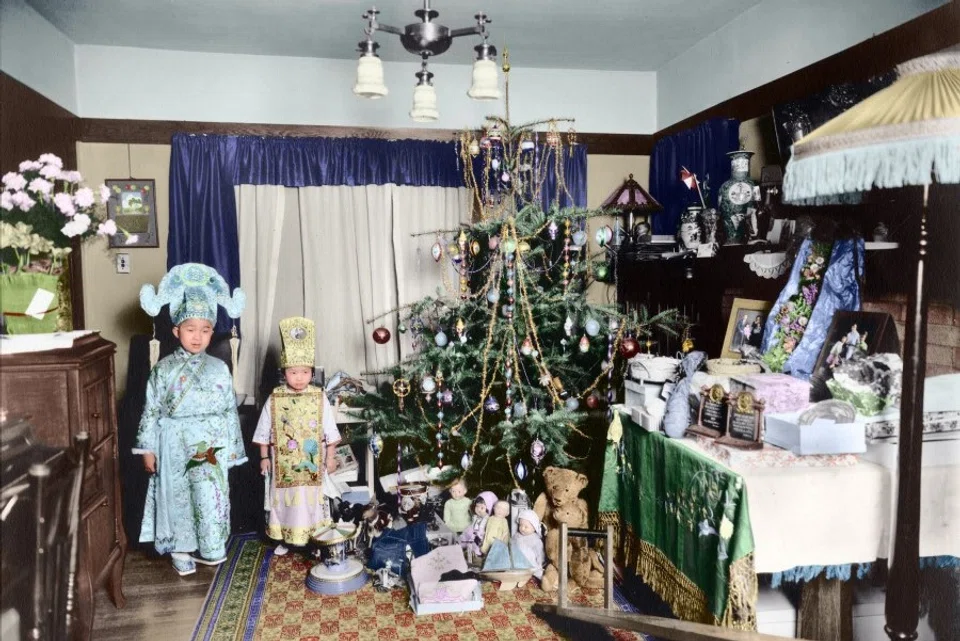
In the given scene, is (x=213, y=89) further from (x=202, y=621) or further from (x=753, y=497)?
(x=753, y=497)

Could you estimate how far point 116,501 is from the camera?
10.6 feet

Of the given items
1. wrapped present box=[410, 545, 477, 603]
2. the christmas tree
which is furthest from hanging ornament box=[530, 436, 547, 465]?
wrapped present box=[410, 545, 477, 603]

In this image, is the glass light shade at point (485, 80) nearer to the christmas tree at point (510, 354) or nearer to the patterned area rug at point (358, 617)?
the christmas tree at point (510, 354)

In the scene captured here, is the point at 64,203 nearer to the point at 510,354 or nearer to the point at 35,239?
the point at 35,239

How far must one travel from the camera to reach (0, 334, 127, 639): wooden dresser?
2.67m

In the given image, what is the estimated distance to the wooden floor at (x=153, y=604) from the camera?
304cm

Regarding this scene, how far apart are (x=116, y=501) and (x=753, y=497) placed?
2.85 m

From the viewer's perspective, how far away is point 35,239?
2.71 metres

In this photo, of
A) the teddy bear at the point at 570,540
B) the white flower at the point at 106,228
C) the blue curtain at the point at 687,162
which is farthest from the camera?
the blue curtain at the point at 687,162

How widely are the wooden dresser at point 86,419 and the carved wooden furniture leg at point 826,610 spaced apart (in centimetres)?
268

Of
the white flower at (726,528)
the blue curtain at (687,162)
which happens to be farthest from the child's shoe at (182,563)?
the blue curtain at (687,162)

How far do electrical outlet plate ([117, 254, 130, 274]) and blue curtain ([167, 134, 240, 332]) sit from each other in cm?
33

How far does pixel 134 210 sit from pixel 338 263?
141 cm

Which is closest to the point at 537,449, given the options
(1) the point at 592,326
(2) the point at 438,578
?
(1) the point at 592,326
